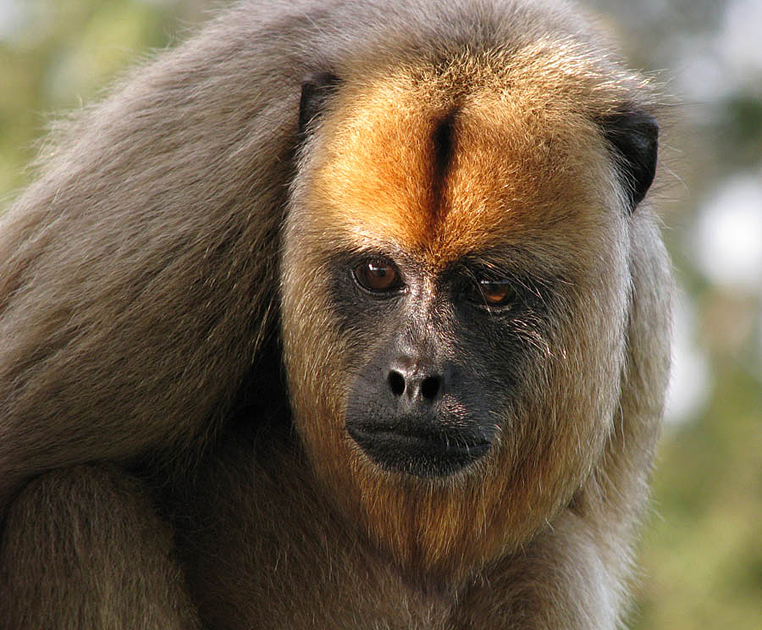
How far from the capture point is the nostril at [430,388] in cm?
336

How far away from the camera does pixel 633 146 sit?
150 inches

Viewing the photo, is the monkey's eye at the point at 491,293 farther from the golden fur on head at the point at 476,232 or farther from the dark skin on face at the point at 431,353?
the golden fur on head at the point at 476,232

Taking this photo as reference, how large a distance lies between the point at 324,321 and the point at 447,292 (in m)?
0.44

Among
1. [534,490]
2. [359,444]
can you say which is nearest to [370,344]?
[359,444]

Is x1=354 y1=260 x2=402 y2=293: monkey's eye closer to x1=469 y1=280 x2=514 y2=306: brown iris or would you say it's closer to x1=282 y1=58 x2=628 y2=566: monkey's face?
x1=282 y1=58 x2=628 y2=566: monkey's face

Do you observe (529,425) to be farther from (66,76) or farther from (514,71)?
(66,76)

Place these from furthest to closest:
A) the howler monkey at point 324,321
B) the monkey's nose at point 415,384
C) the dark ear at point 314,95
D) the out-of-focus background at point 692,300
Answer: the out-of-focus background at point 692,300, the dark ear at point 314,95, the howler monkey at point 324,321, the monkey's nose at point 415,384

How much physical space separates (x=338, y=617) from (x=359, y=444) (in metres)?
0.74

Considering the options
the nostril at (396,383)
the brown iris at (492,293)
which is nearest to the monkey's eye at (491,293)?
the brown iris at (492,293)

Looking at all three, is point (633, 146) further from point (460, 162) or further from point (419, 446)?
point (419, 446)

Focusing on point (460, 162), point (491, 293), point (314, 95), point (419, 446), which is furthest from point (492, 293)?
point (314, 95)

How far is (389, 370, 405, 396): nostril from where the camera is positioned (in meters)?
3.38

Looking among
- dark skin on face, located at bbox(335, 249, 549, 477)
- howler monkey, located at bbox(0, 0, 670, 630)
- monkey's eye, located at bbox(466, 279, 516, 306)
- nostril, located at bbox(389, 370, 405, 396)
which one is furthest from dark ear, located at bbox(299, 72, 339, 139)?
nostril, located at bbox(389, 370, 405, 396)

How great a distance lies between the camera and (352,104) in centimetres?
365
